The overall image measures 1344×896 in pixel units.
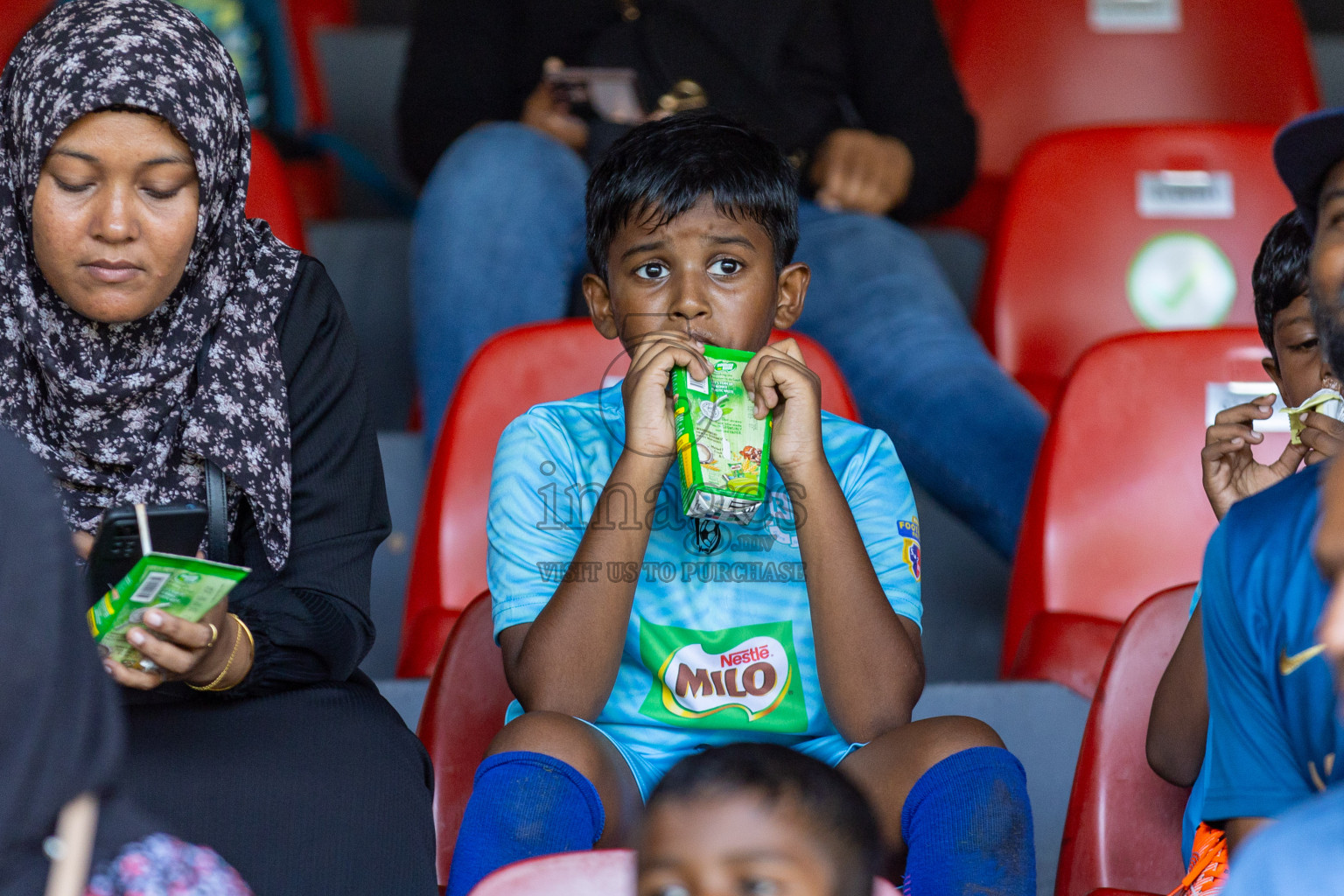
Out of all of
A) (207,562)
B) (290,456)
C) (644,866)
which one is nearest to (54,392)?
(290,456)

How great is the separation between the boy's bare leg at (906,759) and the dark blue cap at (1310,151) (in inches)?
19.5

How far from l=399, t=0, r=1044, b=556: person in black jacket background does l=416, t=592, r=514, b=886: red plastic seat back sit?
70 cm

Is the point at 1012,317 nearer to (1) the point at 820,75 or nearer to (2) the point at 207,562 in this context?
(1) the point at 820,75

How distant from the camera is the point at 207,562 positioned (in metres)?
1.15

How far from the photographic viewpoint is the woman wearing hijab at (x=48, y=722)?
909 mm

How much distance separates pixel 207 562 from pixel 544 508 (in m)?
0.45

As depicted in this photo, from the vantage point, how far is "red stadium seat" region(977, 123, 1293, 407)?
8.15 ft

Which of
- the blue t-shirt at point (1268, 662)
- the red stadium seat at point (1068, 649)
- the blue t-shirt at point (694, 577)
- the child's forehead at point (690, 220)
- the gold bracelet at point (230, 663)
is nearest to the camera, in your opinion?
the blue t-shirt at point (1268, 662)

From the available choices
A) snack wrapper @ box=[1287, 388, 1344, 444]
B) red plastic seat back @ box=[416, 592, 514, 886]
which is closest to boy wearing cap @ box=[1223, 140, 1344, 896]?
snack wrapper @ box=[1287, 388, 1344, 444]

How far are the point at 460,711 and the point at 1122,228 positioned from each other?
58.1 inches

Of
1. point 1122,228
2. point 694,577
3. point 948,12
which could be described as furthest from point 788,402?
point 948,12

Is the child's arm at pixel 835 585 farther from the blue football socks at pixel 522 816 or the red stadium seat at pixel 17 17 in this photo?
the red stadium seat at pixel 17 17

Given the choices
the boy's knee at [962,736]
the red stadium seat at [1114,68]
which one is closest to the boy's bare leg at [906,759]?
the boy's knee at [962,736]

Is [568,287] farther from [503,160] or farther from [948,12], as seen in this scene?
[948,12]
